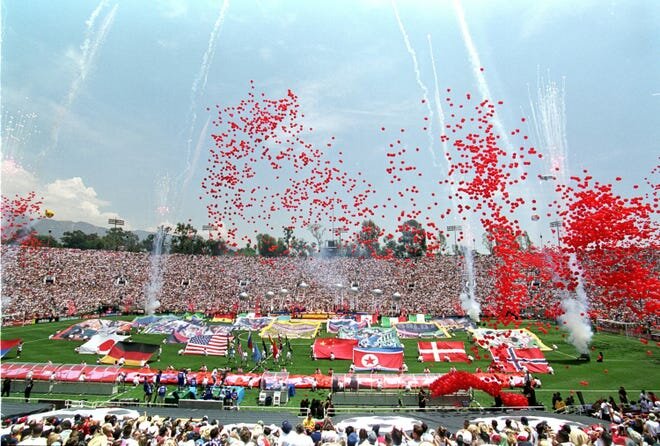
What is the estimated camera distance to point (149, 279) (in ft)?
231

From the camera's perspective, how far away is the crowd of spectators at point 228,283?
5991 cm

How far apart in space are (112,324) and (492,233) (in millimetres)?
34318

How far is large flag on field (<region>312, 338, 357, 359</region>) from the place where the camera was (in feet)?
112

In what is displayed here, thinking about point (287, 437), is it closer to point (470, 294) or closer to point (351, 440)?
point (351, 440)

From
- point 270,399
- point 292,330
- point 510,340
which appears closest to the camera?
point 270,399

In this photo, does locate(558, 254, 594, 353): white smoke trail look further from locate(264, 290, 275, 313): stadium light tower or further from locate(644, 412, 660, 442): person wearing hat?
locate(264, 290, 275, 313): stadium light tower

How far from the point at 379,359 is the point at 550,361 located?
44.6 ft

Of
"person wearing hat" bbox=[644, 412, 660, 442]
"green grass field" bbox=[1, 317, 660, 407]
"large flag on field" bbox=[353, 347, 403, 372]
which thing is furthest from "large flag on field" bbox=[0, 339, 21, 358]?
"person wearing hat" bbox=[644, 412, 660, 442]

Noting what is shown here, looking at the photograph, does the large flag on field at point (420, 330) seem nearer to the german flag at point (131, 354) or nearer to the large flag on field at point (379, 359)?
the large flag on field at point (379, 359)

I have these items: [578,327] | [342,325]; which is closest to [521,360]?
[578,327]

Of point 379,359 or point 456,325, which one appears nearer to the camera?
point 379,359

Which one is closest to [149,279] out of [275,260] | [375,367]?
[275,260]

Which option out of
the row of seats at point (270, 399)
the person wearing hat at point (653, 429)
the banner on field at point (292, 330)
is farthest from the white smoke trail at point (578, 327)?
the row of seats at point (270, 399)

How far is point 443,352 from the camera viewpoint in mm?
33750
